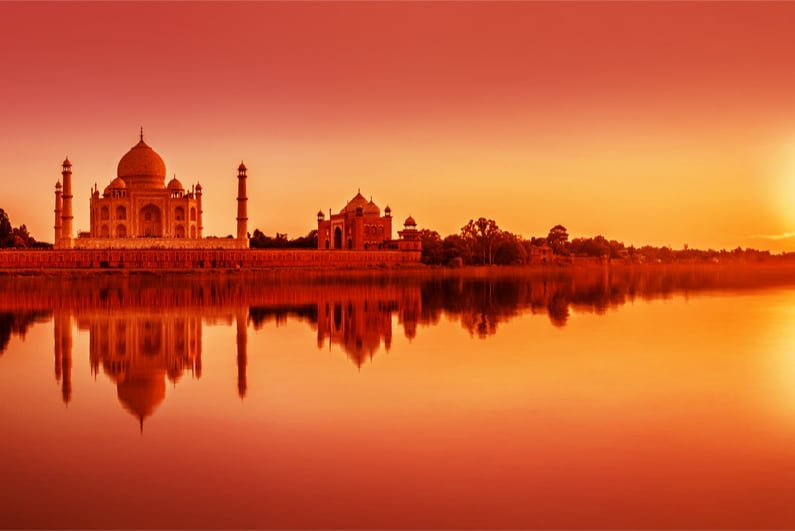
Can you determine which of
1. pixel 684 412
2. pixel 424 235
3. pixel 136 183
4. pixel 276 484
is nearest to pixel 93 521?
pixel 276 484

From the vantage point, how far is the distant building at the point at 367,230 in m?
50.5

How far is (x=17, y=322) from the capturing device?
16359 mm

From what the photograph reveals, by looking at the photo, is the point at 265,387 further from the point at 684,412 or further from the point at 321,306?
the point at 321,306

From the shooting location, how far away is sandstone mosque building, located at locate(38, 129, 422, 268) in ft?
140

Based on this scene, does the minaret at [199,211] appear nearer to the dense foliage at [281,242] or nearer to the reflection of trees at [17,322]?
the dense foliage at [281,242]

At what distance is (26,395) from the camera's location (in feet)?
28.5

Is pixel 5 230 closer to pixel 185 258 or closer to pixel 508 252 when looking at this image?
pixel 185 258

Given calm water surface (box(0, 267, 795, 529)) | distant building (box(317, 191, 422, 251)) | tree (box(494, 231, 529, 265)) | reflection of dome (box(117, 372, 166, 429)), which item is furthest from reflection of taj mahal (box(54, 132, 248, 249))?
reflection of dome (box(117, 372, 166, 429))

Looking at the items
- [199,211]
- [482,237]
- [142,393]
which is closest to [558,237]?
[482,237]

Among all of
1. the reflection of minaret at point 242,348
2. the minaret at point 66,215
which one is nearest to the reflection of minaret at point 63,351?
the reflection of minaret at point 242,348

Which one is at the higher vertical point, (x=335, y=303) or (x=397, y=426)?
(x=335, y=303)

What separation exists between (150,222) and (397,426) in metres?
42.9

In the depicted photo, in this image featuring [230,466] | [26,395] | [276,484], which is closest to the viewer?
[276,484]

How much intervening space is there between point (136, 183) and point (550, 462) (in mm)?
45048
